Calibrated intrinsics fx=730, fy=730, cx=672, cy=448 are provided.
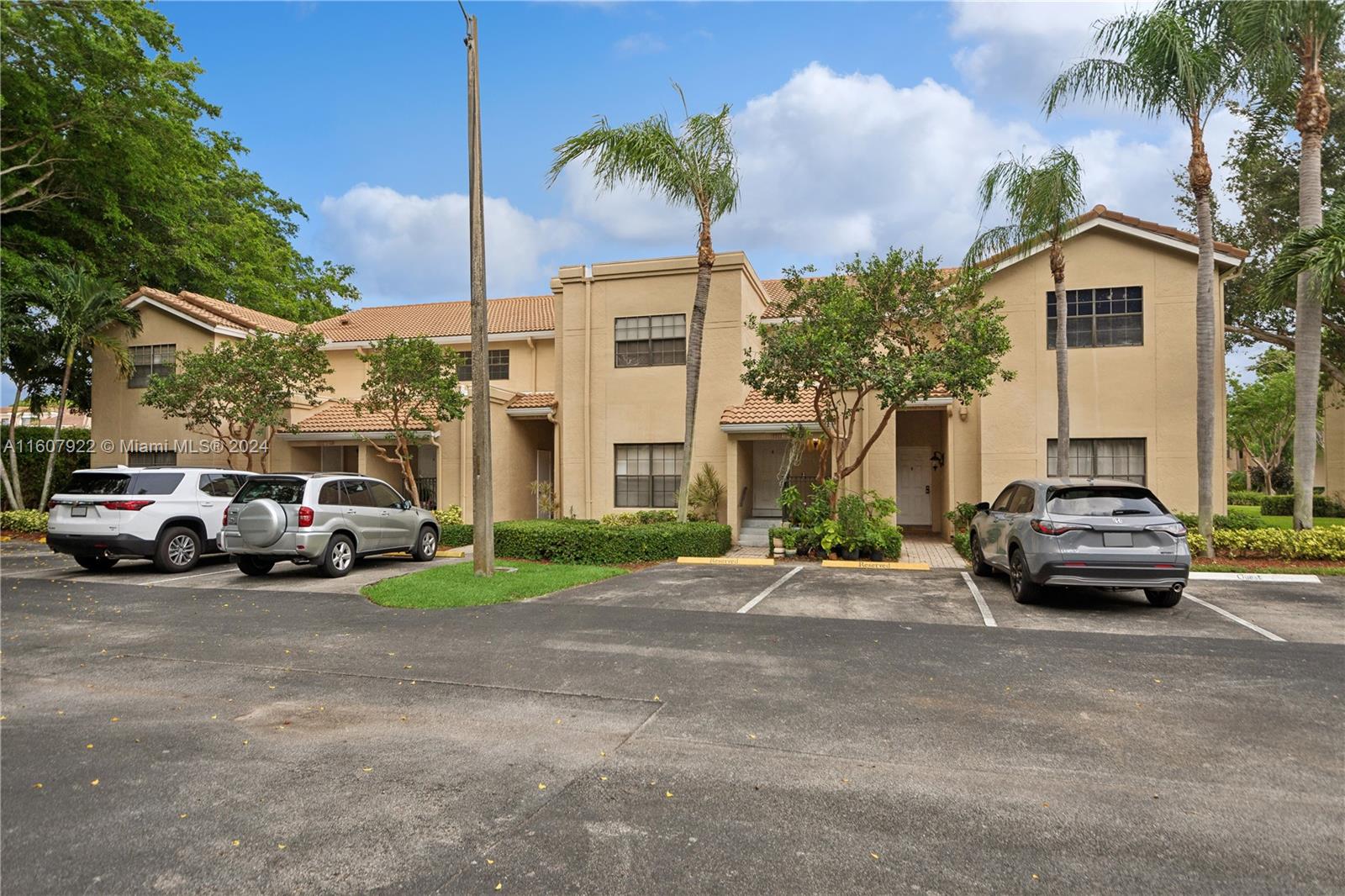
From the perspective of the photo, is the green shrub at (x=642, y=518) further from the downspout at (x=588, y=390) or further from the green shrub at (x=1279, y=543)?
the green shrub at (x=1279, y=543)

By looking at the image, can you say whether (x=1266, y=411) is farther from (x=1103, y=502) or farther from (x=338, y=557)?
(x=338, y=557)

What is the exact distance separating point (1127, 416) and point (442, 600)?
14274 mm

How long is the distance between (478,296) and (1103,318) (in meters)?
13.2

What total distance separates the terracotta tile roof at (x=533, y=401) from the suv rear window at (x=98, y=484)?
8818 mm

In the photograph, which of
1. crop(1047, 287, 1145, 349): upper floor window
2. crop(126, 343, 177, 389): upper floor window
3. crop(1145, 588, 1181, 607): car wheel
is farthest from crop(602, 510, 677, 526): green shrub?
crop(126, 343, 177, 389): upper floor window

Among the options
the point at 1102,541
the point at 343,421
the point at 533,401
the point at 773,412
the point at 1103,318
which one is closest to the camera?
the point at 1102,541

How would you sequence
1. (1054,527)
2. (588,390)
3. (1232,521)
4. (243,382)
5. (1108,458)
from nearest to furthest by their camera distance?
(1054,527) < (1232,521) < (1108,458) < (588,390) < (243,382)

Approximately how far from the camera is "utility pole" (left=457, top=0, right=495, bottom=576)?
37.0 ft

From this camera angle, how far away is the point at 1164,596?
9258 mm

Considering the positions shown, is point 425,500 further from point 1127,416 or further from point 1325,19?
point 1325,19

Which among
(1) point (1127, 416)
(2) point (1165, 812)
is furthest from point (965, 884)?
(1) point (1127, 416)

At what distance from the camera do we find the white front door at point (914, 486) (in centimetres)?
1953

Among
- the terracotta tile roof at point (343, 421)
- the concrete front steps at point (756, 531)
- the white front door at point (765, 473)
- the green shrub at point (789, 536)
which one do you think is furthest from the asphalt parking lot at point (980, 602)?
the terracotta tile roof at point (343, 421)

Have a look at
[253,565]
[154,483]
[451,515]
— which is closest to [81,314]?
[154,483]
